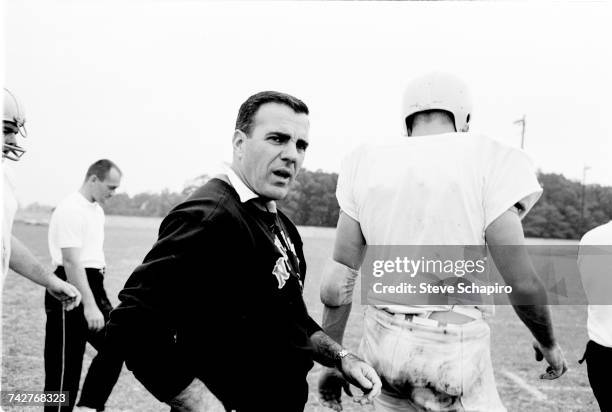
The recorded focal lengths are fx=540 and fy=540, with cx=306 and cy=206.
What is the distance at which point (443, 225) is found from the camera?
1.41m

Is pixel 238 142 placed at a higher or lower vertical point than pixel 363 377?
higher

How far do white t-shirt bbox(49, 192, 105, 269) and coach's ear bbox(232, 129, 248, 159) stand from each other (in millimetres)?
2044

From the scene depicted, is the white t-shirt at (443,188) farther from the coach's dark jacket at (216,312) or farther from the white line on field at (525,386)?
the white line on field at (525,386)

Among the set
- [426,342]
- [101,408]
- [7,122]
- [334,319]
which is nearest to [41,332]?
[101,408]

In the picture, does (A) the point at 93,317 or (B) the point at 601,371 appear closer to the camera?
(B) the point at 601,371

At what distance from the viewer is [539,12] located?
317 cm

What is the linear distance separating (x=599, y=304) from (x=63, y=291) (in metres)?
2.39

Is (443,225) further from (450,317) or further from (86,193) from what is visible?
(86,193)

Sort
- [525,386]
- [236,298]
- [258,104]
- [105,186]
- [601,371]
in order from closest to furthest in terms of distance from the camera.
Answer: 1. [236,298]
2. [258,104]
3. [601,371]
4. [105,186]
5. [525,386]

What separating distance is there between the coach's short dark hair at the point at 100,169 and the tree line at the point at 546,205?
26 cm

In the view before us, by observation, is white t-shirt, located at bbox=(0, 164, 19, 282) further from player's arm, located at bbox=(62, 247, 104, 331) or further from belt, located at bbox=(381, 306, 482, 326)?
belt, located at bbox=(381, 306, 482, 326)

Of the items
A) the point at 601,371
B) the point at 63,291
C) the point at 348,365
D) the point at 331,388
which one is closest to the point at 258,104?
the point at 348,365

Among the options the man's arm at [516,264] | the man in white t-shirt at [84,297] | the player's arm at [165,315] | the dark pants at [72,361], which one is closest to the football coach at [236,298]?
the player's arm at [165,315]

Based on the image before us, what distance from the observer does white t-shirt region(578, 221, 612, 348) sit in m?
2.17
